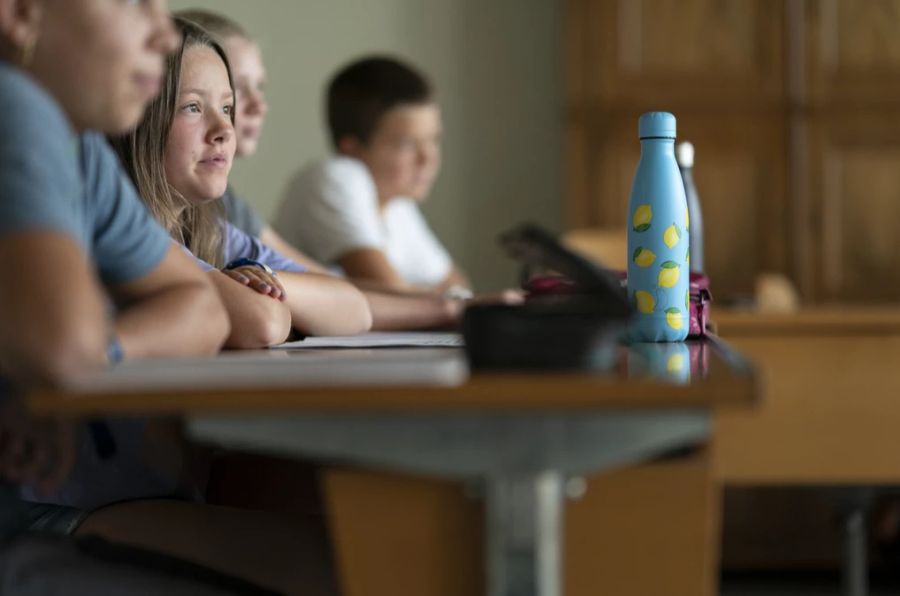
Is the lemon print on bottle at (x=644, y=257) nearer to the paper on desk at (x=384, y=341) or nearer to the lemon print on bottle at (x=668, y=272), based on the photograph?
the lemon print on bottle at (x=668, y=272)

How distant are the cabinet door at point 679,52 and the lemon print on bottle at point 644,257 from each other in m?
3.20

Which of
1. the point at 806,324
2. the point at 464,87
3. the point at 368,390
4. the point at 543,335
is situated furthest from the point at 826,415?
the point at 464,87

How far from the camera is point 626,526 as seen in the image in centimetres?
99

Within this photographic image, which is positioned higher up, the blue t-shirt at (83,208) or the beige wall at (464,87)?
the beige wall at (464,87)

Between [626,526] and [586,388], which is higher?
[586,388]

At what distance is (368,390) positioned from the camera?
86 cm

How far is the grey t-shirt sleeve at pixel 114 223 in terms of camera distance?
3.68 ft

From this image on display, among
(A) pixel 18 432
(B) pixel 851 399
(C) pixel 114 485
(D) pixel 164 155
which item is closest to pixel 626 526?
(A) pixel 18 432

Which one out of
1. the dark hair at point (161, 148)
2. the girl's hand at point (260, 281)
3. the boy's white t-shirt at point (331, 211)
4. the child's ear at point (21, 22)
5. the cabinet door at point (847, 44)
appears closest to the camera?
the child's ear at point (21, 22)

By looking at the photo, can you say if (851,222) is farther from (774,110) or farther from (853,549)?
(853,549)

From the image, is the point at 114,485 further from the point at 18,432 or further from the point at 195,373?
the point at 195,373

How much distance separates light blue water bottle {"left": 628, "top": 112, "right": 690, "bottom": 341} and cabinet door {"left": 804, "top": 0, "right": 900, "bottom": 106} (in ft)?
10.7

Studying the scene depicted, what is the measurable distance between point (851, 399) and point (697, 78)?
2.17 meters

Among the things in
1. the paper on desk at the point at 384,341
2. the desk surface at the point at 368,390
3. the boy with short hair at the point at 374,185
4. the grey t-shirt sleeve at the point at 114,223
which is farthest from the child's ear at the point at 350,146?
the desk surface at the point at 368,390
